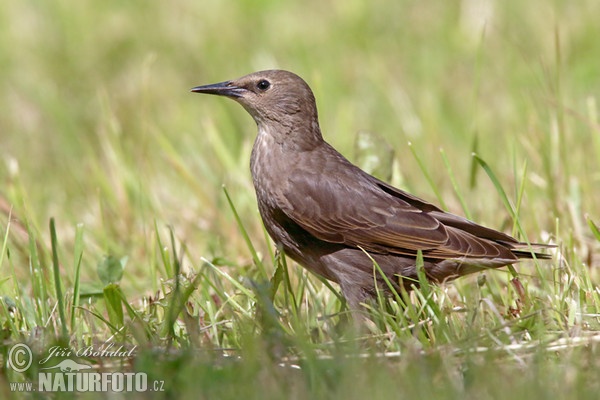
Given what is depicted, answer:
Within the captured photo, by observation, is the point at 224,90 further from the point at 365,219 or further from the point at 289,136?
the point at 365,219

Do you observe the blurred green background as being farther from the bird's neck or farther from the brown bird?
the brown bird

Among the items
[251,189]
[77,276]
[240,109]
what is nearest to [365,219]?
[77,276]

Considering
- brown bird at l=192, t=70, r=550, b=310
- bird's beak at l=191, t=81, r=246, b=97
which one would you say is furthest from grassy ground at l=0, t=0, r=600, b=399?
bird's beak at l=191, t=81, r=246, b=97

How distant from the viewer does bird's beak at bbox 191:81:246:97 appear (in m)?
5.01

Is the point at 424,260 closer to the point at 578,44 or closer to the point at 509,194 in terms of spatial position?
the point at 509,194

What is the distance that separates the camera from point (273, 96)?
507 centimetres

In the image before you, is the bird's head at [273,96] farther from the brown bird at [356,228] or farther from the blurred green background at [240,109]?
the blurred green background at [240,109]

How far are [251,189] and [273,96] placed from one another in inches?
47.6

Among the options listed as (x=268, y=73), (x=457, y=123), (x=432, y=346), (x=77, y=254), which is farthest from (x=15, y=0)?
(x=432, y=346)

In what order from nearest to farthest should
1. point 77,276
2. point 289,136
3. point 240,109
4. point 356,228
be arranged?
point 77,276 < point 356,228 < point 289,136 < point 240,109

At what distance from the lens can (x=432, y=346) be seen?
3.61 metres

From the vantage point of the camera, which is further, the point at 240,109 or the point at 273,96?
the point at 240,109

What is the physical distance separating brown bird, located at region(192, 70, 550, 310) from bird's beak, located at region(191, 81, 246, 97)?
360mm

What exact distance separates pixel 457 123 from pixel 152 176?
2498mm
